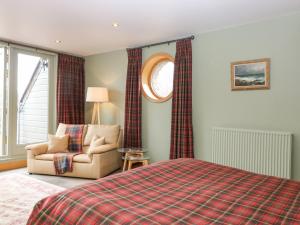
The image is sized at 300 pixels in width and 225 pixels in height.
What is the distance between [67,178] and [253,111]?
3.09 metres

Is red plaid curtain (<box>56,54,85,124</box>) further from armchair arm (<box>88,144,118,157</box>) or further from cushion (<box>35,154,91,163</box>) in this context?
armchair arm (<box>88,144,118,157</box>)

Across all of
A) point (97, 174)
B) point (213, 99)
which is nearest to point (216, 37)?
point (213, 99)

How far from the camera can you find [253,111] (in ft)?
10.5

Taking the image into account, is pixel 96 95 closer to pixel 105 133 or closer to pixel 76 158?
pixel 105 133

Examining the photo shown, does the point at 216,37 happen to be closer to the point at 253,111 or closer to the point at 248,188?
the point at 253,111

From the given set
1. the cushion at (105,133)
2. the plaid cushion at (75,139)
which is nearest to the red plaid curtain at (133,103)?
the cushion at (105,133)

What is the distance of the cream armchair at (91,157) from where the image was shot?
3664mm

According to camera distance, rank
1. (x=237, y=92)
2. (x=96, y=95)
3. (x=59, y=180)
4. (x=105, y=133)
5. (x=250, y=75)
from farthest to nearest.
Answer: (x=96, y=95), (x=105, y=133), (x=59, y=180), (x=237, y=92), (x=250, y=75)

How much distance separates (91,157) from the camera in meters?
3.70

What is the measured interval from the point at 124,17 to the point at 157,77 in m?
1.72

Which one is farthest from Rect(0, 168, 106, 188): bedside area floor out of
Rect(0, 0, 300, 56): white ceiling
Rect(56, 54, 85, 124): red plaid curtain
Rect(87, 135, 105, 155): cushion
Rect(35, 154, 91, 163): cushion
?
Rect(0, 0, 300, 56): white ceiling

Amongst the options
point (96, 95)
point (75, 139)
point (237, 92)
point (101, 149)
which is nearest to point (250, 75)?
point (237, 92)

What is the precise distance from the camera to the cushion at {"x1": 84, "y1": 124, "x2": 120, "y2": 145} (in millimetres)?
4168

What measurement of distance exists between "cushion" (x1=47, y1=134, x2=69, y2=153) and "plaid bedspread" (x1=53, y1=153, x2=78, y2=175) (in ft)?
0.95
